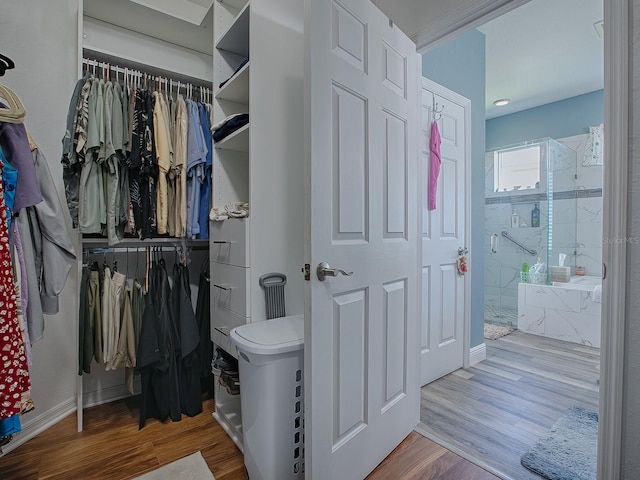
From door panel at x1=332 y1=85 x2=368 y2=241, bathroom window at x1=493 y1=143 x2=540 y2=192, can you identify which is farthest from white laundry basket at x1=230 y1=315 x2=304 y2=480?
bathroom window at x1=493 y1=143 x2=540 y2=192

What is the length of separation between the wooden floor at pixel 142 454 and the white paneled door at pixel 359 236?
0.12m

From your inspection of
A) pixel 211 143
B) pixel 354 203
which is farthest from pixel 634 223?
pixel 211 143

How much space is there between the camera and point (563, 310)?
3.42m

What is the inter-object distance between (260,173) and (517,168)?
4.05 metres

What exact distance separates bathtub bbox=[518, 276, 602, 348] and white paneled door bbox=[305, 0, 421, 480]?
2630 mm

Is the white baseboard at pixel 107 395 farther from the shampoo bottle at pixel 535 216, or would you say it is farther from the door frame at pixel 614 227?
the shampoo bottle at pixel 535 216

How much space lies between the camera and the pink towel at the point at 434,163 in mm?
2240

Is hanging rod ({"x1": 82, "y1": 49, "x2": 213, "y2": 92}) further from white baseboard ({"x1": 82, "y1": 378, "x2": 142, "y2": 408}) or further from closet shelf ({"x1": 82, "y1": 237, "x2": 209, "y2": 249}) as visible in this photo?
white baseboard ({"x1": 82, "y1": 378, "x2": 142, "y2": 408})

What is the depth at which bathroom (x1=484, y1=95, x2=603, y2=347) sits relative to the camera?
349 centimetres

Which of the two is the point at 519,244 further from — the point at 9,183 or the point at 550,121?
the point at 9,183

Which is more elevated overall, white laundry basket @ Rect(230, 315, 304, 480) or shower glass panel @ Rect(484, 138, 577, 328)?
shower glass panel @ Rect(484, 138, 577, 328)

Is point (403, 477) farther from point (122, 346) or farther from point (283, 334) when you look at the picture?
point (122, 346)

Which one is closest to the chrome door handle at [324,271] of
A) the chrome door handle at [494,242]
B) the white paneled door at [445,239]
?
the white paneled door at [445,239]

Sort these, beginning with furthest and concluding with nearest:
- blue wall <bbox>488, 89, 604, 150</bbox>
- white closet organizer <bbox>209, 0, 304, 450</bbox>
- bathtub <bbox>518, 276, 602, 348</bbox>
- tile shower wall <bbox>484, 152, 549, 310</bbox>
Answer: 1. tile shower wall <bbox>484, 152, 549, 310</bbox>
2. blue wall <bbox>488, 89, 604, 150</bbox>
3. bathtub <bbox>518, 276, 602, 348</bbox>
4. white closet organizer <bbox>209, 0, 304, 450</bbox>
